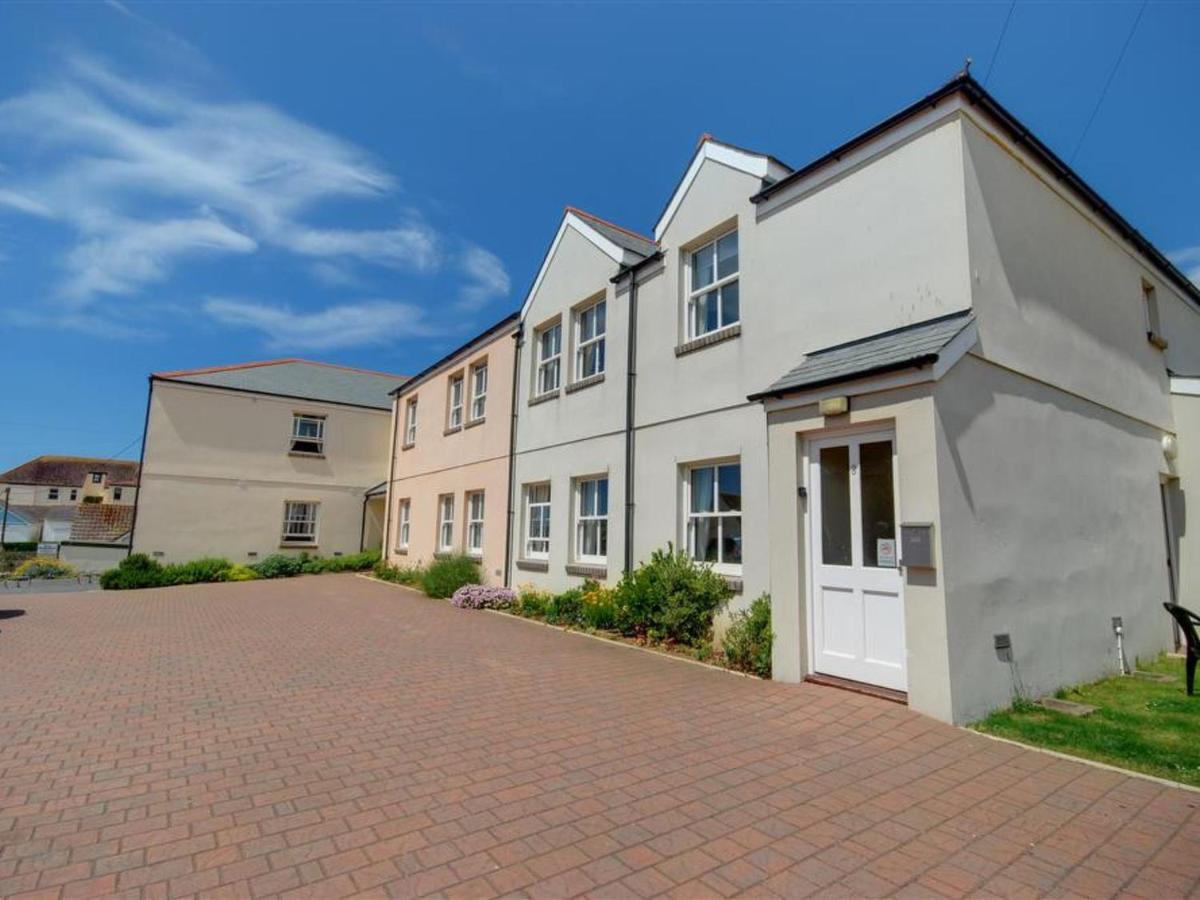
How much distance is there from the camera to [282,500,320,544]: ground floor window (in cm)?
2420

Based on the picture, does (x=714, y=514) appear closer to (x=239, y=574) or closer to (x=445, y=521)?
(x=445, y=521)

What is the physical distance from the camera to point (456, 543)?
56.3 feet

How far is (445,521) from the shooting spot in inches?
725

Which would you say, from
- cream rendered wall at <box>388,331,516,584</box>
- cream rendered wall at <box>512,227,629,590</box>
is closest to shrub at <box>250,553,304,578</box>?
cream rendered wall at <box>388,331,516,584</box>

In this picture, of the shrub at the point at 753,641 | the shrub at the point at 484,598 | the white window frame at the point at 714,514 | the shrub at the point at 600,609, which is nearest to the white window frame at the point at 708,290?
the white window frame at the point at 714,514

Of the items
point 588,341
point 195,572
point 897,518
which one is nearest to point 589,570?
point 588,341

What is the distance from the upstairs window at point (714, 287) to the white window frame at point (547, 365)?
406 cm

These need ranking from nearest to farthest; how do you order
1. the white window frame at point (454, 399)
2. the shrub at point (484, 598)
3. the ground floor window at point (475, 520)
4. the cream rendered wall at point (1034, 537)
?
1. the cream rendered wall at point (1034, 537)
2. the shrub at point (484, 598)
3. the ground floor window at point (475, 520)
4. the white window frame at point (454, 399)

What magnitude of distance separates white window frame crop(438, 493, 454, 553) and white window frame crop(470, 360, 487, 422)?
260 centimetres

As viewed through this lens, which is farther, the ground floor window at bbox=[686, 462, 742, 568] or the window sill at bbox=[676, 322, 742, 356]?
the window sill at bbox=[676, 322, 742, 356]

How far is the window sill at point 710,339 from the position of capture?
9.06 metres

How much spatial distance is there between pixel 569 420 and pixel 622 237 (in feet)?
13.2

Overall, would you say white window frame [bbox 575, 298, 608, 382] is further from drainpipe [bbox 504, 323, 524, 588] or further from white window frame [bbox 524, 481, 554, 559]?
white window frame [bbox 524, 481, 554, 559]

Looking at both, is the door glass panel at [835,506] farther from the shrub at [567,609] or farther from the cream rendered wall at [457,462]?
the cream rendered wall at [457,462]
